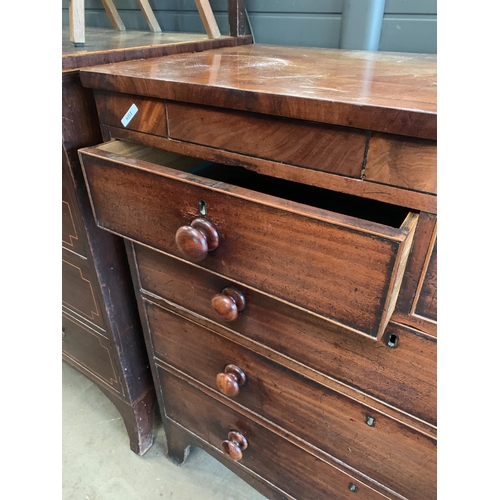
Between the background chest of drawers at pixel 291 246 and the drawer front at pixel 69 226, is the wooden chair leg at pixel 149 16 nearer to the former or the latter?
the background chest of drawers at pixel 291 246

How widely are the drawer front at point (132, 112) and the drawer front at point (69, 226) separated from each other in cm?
18

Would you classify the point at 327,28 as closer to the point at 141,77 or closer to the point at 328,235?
the point at 141,77

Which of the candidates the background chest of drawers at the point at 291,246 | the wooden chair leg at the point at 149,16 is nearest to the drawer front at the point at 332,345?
the background chest of drawers at the point at 291,246

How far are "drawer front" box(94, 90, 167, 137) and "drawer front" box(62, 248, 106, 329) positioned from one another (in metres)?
0.33

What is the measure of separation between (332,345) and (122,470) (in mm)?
789

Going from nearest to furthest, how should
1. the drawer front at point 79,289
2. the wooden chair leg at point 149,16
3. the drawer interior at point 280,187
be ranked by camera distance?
the drawer interior at point 280,187 < the drawer front at point 79,289 < the wooden chair leg at point 149,16

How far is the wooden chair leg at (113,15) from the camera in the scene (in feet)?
3.85

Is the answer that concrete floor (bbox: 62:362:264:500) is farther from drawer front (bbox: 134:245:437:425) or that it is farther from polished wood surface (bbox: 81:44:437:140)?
polished wood surface (bbox: 81:44:437:140)

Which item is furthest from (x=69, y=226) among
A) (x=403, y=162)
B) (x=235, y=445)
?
(x=403, y=162)

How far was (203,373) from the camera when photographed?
78cm

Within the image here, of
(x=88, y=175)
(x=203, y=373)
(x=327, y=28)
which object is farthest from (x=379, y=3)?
(x=203, y=373)

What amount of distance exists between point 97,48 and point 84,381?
1002mm

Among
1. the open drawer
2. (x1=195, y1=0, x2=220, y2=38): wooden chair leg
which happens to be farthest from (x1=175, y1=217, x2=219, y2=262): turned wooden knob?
(x1=195, y1=0, x2=220, y2=38): wooden chair leg

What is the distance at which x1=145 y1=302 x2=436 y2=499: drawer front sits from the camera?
22.4 inches
